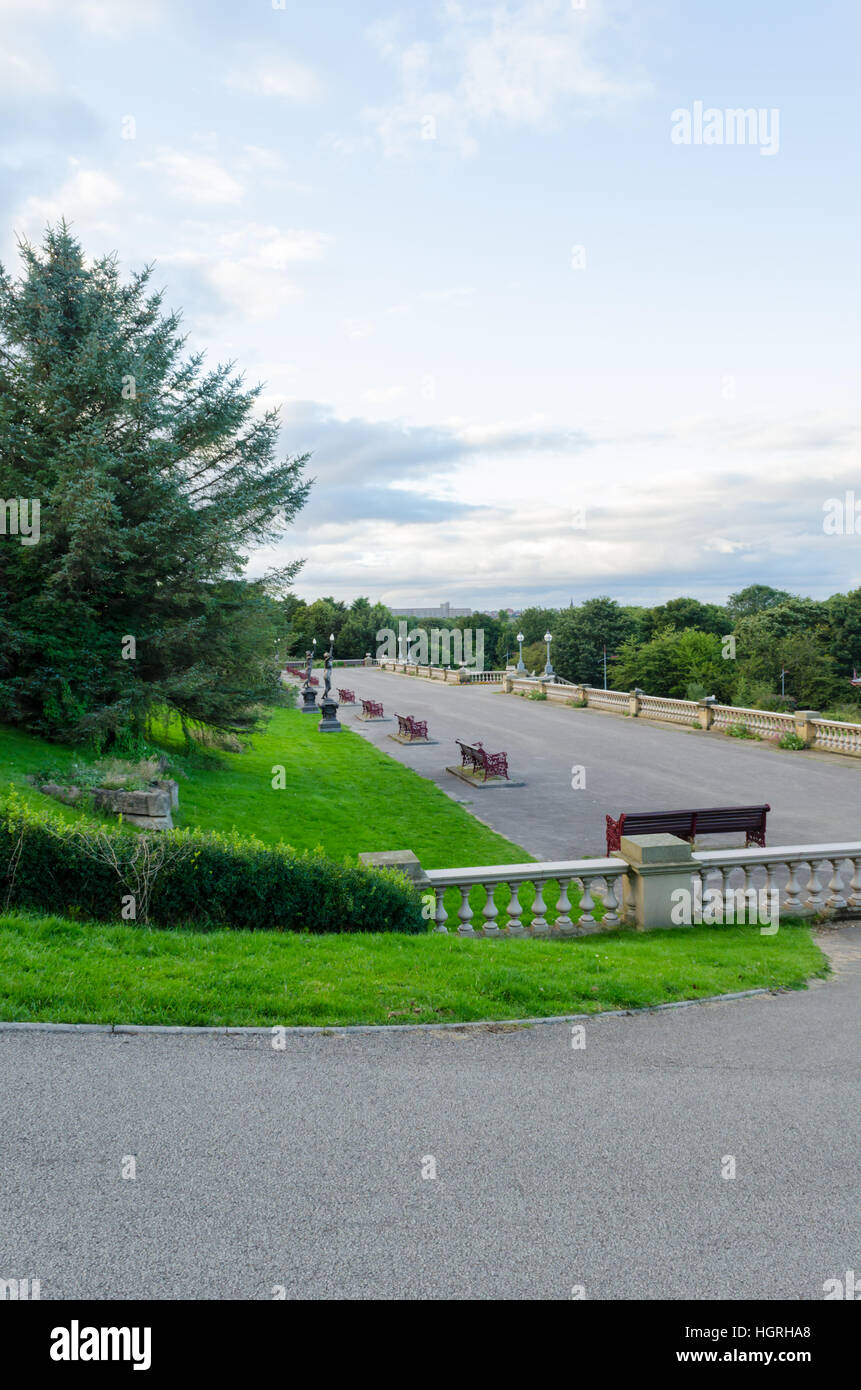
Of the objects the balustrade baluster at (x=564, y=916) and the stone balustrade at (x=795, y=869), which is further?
the stone balustrade at (x=795, y=869)

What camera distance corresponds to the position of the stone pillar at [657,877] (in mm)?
8859

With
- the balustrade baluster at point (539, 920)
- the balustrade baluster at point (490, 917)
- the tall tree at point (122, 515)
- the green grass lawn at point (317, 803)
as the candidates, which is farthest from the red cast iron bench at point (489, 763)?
the balustrade baluster at point (490, 917)

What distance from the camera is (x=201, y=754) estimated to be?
1978cm

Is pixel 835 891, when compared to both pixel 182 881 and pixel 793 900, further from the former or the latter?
pixel 182 881

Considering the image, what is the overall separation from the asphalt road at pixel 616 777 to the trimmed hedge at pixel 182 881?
20.0 ft

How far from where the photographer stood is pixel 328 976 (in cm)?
618

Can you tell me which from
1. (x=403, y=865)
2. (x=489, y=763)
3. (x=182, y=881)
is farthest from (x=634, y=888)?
(x=489, y=763)

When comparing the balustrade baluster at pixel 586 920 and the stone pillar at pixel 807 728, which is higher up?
the stone pillar at pixel 807 728

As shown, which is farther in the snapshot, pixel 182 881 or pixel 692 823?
pixel 692 823

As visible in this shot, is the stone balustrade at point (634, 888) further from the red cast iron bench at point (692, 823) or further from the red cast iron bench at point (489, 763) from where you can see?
the red cast iron bench at point (489, 763)

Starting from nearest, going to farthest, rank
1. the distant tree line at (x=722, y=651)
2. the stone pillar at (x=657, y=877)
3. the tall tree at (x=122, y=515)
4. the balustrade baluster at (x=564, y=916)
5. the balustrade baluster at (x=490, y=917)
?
the balustrade baluster at (x=490, y=917)
the balustrade baluster at (x=564, y=916)
the stone pillar at (x=657, y=877)
the tall tree at (x=122, y=515)
the distant tree line at (x=722, y=651)

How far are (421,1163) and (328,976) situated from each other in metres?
2.42

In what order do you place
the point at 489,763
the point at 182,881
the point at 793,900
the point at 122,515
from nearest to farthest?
the point at 182,881 < the point at 793,900 < the point at 122,515 < the point at 489,763
